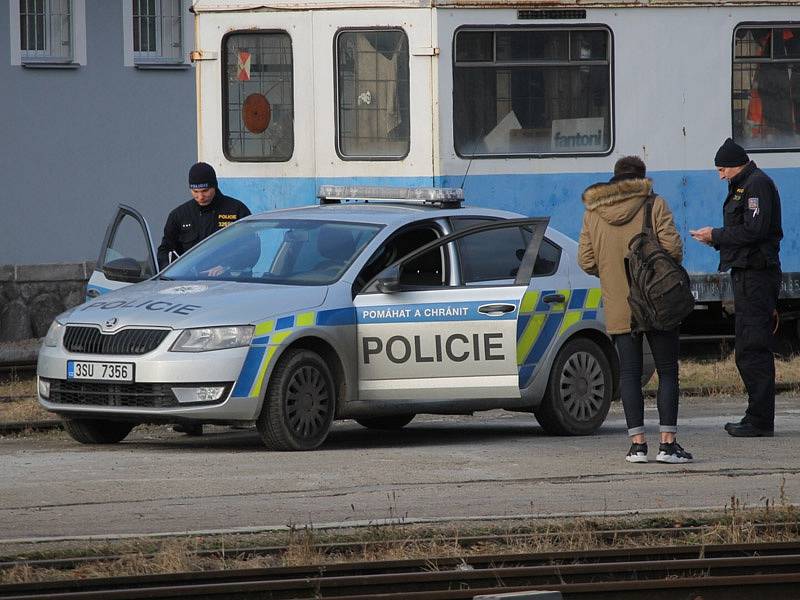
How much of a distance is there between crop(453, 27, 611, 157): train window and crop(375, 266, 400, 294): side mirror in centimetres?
405

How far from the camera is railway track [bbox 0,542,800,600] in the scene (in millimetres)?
6617

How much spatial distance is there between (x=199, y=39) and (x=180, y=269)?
3.78 meters

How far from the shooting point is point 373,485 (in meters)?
9.58

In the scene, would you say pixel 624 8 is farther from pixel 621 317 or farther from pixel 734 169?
pixel 621 317

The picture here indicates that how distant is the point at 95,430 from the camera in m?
11.6

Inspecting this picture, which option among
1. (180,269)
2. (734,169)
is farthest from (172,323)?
(734,169)

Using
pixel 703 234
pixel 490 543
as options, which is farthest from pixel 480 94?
pixel 490 543

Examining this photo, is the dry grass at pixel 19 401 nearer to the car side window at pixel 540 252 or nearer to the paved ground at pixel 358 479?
the paved ground at pixel 358 479

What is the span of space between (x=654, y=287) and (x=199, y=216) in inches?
160

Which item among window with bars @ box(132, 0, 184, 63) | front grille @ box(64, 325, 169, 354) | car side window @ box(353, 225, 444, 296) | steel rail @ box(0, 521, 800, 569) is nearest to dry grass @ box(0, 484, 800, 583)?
steel rail @ box(0, 521, 800, 569)

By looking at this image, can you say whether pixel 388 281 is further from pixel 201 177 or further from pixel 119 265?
pixel 201 177

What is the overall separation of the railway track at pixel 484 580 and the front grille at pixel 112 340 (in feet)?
12.7

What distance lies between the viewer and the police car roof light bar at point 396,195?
12344 millimetres

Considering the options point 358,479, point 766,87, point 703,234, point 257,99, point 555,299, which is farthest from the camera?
point 766,87
